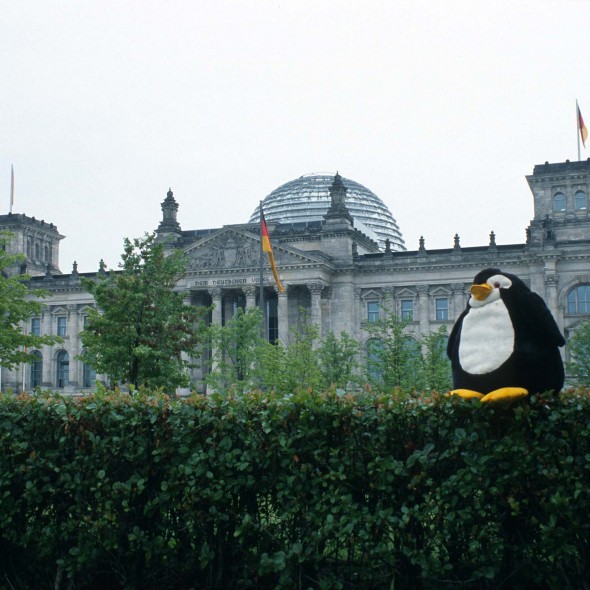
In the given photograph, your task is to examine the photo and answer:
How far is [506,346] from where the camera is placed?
1124 centimetres

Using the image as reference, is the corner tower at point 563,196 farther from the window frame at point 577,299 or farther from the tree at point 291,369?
the tree at point 291,369

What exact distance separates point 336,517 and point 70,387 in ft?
240

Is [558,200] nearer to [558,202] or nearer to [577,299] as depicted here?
[558,202]

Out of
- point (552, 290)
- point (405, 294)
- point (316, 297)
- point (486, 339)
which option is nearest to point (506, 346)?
point (486, 339)

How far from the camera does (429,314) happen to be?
232 feet

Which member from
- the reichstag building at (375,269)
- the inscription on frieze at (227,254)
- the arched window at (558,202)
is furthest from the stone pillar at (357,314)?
the arched window at (558,202)

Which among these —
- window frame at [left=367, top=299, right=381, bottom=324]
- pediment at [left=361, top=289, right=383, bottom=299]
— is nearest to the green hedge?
window frame at [left=367, top=299, right=381, bottom=324]

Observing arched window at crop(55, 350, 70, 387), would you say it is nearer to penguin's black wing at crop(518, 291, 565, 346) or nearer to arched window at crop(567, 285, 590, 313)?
arched window at crop(567, 285, 590, 313)

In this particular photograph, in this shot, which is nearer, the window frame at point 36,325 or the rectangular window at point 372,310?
the rectangular window at point 372,310

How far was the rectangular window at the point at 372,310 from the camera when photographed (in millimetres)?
72562

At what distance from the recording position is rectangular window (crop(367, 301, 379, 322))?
238 ft

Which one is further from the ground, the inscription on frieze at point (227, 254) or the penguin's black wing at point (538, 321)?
the inscription on frieze at point (227, 254)

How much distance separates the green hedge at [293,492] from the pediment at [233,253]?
2267 inches

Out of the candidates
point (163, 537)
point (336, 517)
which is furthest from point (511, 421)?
point (163, 537)
